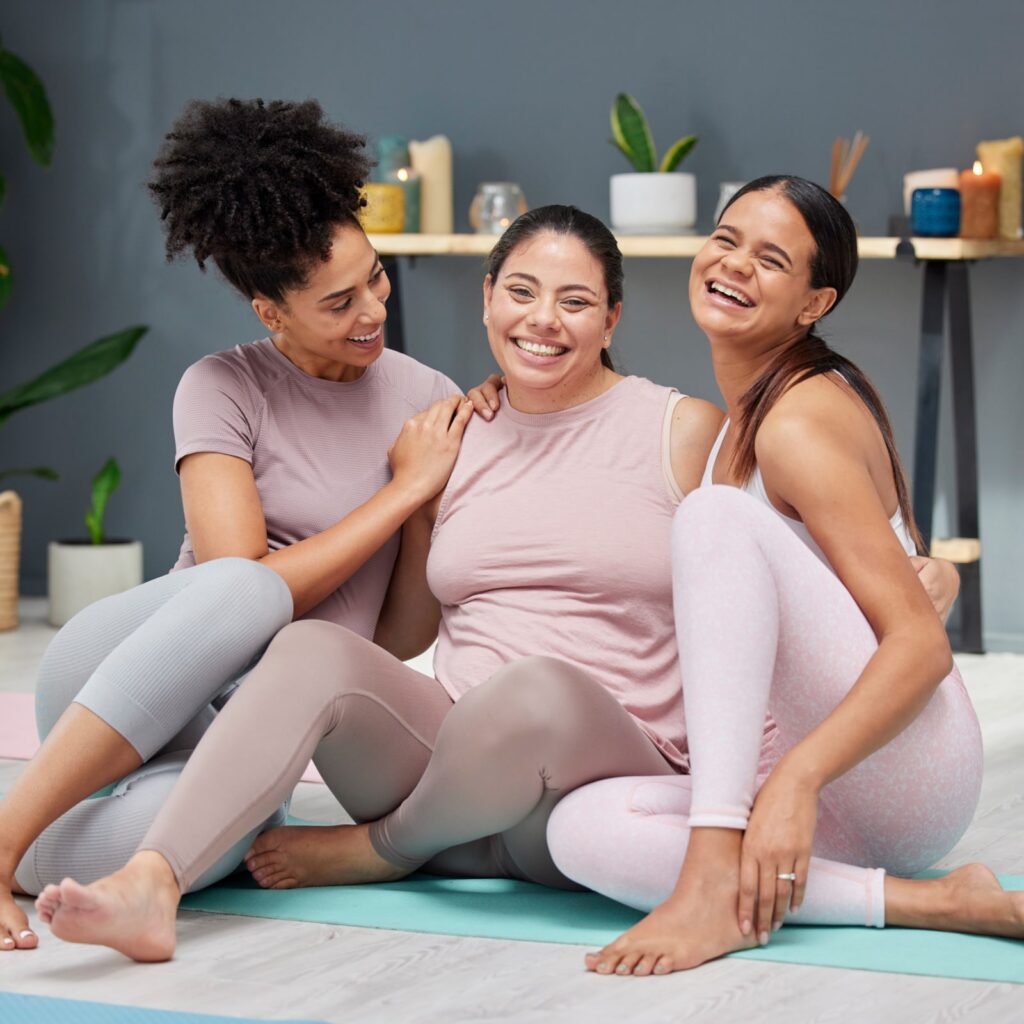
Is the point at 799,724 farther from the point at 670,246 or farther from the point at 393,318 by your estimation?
the point at 393,318

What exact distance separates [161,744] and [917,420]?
7.44ft

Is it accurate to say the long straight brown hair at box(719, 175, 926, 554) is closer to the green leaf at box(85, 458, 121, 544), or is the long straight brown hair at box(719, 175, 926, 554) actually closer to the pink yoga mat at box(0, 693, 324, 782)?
the pink yoga mat at box(0, 693, 324, 782)

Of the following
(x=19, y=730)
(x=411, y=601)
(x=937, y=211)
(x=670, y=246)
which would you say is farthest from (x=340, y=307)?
(x=937, y=211)

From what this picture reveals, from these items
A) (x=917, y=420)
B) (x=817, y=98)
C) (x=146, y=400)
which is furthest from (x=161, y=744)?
(x=146, y=400)

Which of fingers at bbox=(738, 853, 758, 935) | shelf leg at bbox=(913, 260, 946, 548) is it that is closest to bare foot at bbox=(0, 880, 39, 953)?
fingers at bbox=(738, 853, 758, 935)

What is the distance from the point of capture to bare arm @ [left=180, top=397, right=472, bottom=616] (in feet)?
6.08

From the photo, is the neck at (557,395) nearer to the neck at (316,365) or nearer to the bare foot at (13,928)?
the neck at (316,365)

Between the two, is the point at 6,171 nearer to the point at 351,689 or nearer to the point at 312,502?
the point at 312,502

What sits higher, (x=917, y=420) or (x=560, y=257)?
(x=560, y=257)

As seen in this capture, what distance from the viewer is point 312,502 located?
6.46 ft

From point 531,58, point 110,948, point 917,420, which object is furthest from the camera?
point 531,58

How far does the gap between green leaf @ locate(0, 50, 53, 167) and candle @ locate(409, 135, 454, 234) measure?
1.01m

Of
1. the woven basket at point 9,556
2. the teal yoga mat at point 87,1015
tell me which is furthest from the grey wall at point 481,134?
the teal yoga mat at point 87,1015

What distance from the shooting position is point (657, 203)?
372 cm
